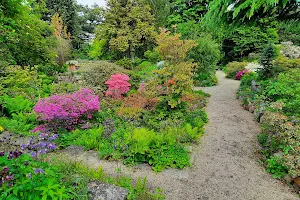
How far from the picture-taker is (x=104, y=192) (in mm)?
2783

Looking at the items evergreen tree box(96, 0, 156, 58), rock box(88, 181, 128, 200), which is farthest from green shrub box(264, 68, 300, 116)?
evergreen tree box(96, 0, 156, 58)

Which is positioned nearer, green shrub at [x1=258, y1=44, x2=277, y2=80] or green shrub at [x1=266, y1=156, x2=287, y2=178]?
green shrub at [x1=266, y1=156, x2=287, y2=178]

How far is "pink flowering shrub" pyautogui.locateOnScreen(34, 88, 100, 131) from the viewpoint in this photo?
5586 millimetres

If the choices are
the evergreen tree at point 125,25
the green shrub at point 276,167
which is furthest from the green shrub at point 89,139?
the evergreen tree at point 125,25

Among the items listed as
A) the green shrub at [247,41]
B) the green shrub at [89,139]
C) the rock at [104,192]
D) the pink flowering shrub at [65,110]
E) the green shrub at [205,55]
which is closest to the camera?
the rock at [104,192]

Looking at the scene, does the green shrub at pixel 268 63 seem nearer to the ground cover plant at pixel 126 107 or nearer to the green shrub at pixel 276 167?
the ground cover plant at pixel 126 107

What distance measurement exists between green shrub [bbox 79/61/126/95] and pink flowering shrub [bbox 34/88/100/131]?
296cm

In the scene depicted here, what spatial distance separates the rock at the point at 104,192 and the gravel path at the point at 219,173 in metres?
0.94

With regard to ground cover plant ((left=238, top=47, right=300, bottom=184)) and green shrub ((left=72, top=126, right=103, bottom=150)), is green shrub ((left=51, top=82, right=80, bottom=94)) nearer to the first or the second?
green shrub ((left=72, top=126, right=103, bottom=150))

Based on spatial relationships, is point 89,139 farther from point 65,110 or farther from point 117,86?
point 117,86

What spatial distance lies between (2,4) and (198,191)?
14.9 feet

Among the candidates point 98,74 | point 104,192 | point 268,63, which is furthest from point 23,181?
point 268,63

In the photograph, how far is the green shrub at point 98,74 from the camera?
→ 962 centimetres

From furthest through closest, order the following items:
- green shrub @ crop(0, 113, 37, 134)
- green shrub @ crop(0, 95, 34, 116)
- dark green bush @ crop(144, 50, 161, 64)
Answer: dark green bush @ crop(144, 50, 161, 64) < green shrub @ crop(0, 95, 34, 116) < green shrub @ crop(0, 113, 37, 134)
